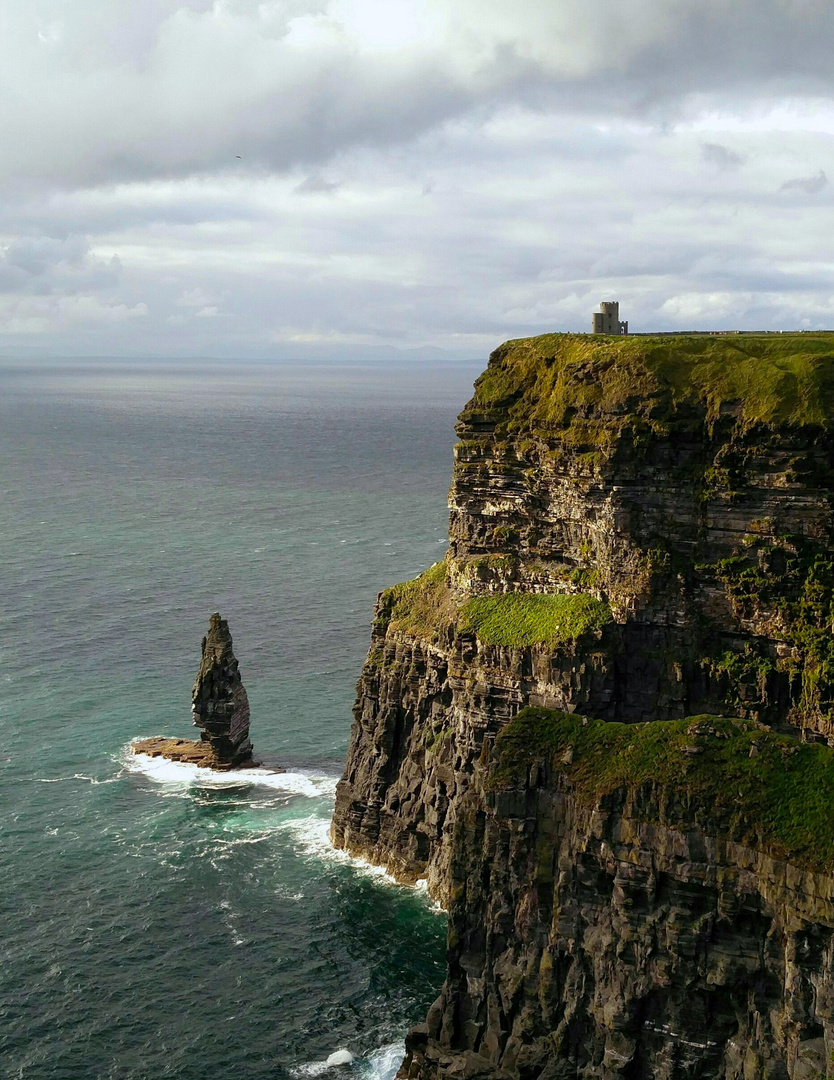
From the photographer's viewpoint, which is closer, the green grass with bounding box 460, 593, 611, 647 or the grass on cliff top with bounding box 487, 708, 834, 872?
the grass on cliff top with bounding box 487, 708, 834, 872

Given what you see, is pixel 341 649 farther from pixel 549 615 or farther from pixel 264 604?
pixel 549 615

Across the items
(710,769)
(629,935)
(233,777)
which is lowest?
(233,777)

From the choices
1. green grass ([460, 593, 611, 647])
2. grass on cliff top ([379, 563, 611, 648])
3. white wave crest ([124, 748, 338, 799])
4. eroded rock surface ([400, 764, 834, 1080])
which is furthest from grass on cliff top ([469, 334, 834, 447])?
white wave crest ([124, 748, 338, 799])

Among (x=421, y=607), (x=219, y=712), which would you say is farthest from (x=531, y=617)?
(x=219, y=712)

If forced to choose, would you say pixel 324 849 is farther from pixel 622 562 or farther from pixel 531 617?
pixel 622 562

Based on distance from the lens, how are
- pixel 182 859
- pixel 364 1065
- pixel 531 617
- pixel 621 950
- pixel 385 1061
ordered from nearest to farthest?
pixel 621 950 → pixel 364 1065 → pixel 385 1061 → pixel 531 617 → pixel 182 859

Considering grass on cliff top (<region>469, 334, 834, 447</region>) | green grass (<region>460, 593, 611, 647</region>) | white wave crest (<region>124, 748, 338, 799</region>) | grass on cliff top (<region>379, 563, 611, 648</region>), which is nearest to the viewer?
grass on cliff top (<region>469, 334, 834, 447</region>)

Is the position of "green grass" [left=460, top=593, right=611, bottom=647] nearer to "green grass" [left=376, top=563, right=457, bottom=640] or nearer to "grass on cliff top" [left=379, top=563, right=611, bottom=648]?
"grass on cliff top" [left=379, top=563, right=611, bottom=648]

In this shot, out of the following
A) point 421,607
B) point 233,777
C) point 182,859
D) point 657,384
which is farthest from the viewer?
point 233,777
